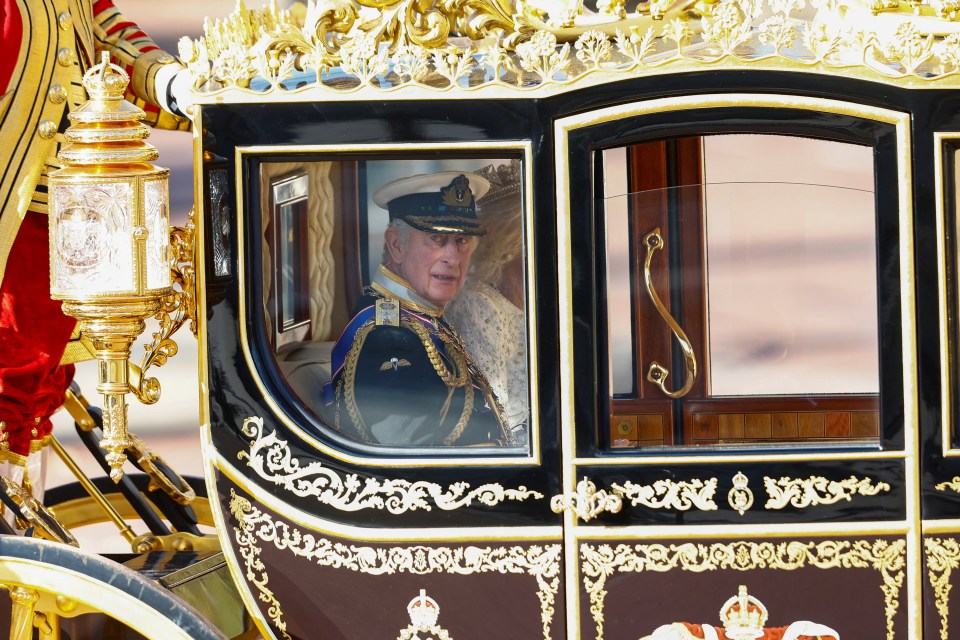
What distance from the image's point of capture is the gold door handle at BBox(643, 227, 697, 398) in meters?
1.93

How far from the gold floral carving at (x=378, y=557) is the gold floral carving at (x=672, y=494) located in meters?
0.14

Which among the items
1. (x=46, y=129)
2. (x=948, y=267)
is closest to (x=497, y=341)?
(x=948, y=267)

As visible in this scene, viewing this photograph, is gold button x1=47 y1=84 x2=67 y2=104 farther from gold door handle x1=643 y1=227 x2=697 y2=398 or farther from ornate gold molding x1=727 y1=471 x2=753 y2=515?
ornate gold molding x1=727 y1=471 x2=753 y2=515

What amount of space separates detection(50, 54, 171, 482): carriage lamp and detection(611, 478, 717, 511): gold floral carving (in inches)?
30.0

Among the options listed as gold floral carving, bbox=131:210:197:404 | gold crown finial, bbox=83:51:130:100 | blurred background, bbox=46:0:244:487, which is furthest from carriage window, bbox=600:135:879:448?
blurred background, bbox=46:0:244:487

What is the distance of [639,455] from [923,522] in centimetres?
43

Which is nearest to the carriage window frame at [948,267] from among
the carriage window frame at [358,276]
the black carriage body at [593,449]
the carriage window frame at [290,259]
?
the black carriage body at [593,449]

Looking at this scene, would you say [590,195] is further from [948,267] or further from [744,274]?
[948,267]

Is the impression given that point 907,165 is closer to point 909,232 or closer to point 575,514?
point 909,232

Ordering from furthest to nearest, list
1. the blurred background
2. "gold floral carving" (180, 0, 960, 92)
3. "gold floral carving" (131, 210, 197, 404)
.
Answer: the blurred background, "gold floral carving" (131, 210, 197, 404), "gold floral carving" (180, 0, 960, 92)

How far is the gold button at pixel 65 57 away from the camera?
7.05 feet

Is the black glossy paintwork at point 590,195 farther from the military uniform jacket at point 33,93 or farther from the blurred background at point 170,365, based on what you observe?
the blurred background at point 170,365

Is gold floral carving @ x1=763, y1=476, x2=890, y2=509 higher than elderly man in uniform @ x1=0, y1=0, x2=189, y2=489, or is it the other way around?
elderly man in uniform @ x1=0, y1=0, x2=189, y2=489

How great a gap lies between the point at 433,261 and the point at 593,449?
0.37 metres
